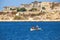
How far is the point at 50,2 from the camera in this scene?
3.71 metres

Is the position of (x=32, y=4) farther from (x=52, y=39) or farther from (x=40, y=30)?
(x=52, y=39)

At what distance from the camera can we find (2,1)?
11.9 feet

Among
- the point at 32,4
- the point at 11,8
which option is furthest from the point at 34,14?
the point at 11,8

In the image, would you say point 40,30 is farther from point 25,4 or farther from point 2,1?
point 2,1

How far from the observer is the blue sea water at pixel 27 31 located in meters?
3.49

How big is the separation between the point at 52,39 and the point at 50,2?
76cm

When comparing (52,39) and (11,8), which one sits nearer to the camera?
(52,39)

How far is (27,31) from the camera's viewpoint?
3590 mm

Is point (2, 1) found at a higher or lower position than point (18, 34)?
higher

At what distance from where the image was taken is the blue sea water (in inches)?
138

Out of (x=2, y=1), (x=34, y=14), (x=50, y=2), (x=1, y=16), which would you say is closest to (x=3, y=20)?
(x=1, y=16)

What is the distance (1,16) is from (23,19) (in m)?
Answer: 0.45

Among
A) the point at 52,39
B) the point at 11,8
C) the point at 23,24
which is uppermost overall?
the point at 11,8

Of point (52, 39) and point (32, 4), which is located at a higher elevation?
point (32, 4)
